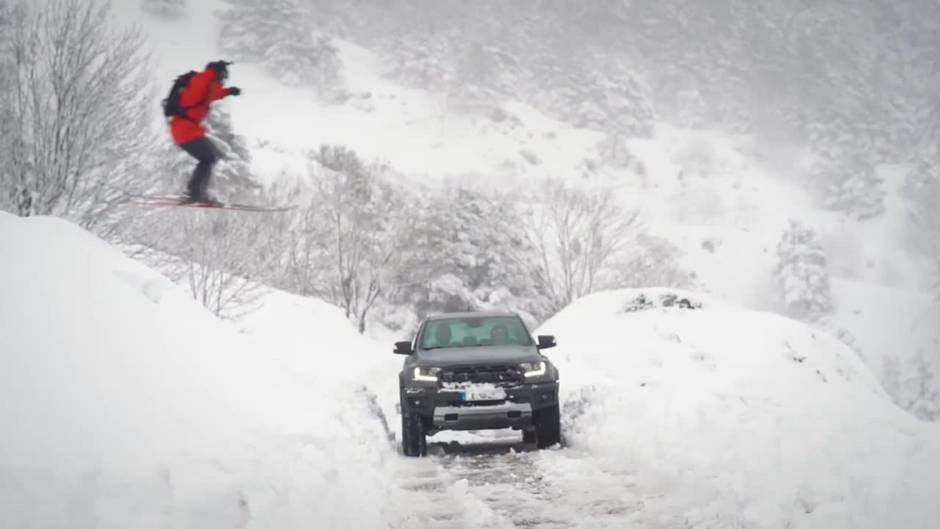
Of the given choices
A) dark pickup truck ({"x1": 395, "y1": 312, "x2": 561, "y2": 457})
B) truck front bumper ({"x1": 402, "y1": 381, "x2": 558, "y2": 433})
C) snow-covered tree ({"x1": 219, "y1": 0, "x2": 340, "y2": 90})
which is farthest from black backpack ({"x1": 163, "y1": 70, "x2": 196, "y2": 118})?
snow-covered tree ({"x1": 219, "y1": 0, "x2": 340, "y2": 90})

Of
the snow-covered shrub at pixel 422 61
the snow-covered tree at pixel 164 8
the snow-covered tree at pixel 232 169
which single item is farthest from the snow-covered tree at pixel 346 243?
the snow-covered tree at pixel 164 8

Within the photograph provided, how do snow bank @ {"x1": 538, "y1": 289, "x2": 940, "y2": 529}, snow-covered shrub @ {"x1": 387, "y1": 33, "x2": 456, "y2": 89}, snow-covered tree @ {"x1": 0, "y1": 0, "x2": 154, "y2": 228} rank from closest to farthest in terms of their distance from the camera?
snow bank @ {"x1": 538, "y1": 289, "x2": 940, "y2": 529}, snow-covered tree @ {"x1": 0, "y1": 0, "x2": 154, "y2": 228}, snow-covered shrub @ {"x1": 387, "y1": 33, "x2": 456, "y2": 89}

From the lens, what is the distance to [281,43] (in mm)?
77188

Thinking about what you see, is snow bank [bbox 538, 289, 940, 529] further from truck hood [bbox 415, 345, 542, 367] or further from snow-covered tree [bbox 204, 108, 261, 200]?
snow-covered tree [bbox 204, 108, 261, 200]

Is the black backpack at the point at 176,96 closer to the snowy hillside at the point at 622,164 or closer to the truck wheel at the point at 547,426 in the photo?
the truck wheel at the point at 547,426

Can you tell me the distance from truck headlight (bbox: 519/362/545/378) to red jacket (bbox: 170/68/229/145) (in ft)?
15.1

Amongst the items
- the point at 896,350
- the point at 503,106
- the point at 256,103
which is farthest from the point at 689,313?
the point at 503,106

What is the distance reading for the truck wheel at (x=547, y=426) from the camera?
8.05 metres

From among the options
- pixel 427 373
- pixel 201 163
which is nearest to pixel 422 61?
pixel 201 163

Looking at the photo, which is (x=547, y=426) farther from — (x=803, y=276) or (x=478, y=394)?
(x=803, y=276)

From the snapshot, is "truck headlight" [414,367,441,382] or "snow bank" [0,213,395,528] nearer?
"snow bank" [0,213,395,528]

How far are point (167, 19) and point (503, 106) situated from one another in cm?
4093

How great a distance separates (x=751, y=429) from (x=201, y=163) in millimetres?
7157

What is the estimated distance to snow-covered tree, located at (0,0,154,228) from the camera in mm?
12750
